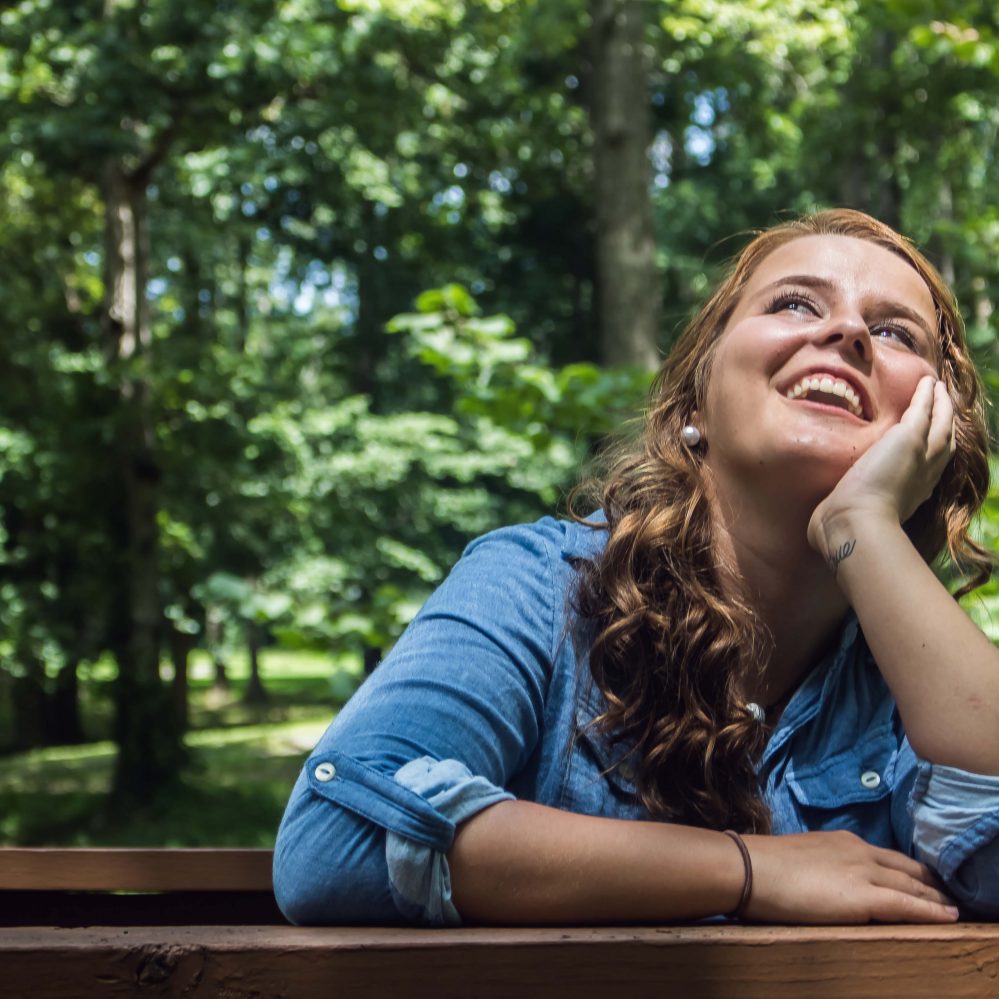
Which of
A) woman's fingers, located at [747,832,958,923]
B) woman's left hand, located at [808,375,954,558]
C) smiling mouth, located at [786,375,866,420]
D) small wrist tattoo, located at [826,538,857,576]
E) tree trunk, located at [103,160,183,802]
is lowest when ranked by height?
tree trunk, located at [103,160,183,802]

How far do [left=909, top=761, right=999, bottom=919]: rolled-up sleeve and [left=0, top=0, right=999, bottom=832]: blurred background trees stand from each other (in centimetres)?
255

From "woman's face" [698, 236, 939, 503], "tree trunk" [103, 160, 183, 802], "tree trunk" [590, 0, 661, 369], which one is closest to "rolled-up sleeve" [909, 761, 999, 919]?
"woman's face" [698, 236, 939, 503]

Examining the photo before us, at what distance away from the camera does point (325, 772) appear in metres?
1.38

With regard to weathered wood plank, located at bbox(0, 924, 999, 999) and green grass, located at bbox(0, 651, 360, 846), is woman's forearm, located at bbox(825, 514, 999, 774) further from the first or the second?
green grass, located at bbox(0, 651, 360, 846)

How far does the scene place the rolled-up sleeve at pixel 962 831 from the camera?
1483mm

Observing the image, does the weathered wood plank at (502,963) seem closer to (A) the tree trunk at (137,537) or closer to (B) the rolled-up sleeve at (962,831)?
(B) the rolled-up sleeve at (962,831)

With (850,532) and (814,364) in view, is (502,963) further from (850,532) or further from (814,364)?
(814,364)

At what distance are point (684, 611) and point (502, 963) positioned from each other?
757 mm

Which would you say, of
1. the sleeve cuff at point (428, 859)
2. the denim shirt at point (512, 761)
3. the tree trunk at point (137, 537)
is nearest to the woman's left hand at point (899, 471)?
the denim shirt at point (512, 761)

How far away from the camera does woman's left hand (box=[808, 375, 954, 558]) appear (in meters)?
1.70

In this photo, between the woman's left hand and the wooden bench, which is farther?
the woman's left hand

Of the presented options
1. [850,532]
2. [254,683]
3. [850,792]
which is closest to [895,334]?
[850,532]

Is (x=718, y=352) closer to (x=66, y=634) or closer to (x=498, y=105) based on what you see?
(x=498, y=105)

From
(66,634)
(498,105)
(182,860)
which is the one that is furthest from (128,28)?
(182,860)
